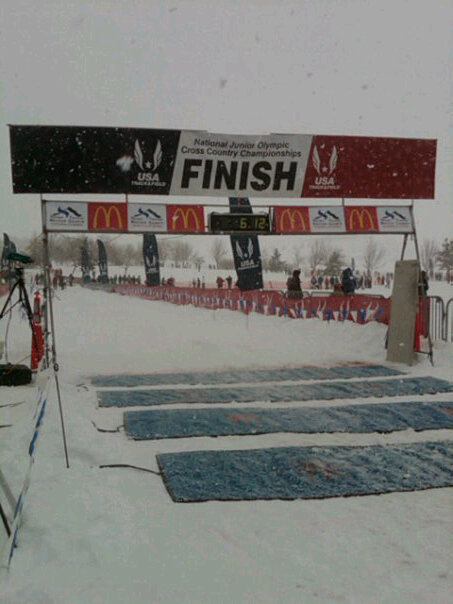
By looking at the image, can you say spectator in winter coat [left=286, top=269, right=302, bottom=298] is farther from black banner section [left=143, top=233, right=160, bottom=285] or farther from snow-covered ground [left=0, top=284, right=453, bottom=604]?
black banner section [left=143, top=233, right=160, bottom=285]

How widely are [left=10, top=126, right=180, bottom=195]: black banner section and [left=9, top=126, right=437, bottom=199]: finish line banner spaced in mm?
18

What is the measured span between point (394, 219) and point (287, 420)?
630 centimetres

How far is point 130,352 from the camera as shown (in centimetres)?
1251

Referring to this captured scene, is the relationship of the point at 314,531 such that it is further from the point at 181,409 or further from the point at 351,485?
the point at 181,409

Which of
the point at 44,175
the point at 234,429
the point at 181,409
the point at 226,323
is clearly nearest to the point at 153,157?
the point at 44,175

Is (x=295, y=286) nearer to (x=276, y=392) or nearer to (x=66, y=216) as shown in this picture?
(x=66, y=216)

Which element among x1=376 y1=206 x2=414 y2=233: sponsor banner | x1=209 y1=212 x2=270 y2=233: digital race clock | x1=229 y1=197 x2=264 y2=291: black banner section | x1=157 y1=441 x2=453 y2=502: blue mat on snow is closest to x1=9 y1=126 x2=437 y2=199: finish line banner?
x1=376 y1=206 x2=414 y2=233: sponsor banner

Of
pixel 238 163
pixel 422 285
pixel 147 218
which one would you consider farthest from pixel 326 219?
pixel 147 218

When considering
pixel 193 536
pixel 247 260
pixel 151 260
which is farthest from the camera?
pixel 151 260

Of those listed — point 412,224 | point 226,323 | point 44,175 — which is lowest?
point 226,323

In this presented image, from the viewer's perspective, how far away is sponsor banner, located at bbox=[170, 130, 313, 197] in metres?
10.4

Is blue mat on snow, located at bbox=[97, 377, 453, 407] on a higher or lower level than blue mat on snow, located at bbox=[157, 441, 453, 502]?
lower

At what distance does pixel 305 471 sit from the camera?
4.86m

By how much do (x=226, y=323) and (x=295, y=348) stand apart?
21.8 feet
